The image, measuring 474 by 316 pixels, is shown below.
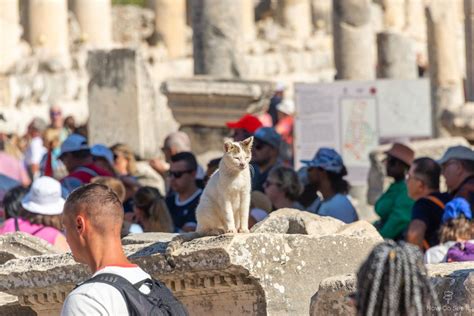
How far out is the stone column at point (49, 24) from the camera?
103 ft

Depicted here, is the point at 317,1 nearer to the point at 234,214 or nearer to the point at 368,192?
the point at 368,192

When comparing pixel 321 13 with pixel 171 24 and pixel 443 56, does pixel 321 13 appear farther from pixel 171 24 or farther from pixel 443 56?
pixel 443 56

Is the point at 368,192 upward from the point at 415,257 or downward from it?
downward

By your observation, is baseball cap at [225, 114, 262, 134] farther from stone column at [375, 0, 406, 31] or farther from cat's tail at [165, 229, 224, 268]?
A: stone column at [375, 0, 406, 31]

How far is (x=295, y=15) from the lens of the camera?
4569cm

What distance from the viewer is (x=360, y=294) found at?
4316mm

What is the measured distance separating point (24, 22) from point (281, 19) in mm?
13285

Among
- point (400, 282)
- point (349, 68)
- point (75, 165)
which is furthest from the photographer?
point (349, 68)

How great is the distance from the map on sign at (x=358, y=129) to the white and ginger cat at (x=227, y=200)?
Answer: 26.6ft

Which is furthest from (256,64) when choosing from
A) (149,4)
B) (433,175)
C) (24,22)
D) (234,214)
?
(234,214)

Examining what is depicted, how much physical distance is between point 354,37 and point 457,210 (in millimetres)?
11146

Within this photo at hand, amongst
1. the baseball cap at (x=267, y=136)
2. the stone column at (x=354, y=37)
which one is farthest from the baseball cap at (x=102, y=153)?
the stone column at (x=354, y=37)

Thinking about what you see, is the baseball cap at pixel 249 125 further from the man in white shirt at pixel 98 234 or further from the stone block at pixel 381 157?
the man in white shirt at pixel 98 234

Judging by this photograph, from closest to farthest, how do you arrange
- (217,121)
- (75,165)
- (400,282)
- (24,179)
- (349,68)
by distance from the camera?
1. (400,282)
2. (75,165)
3. (24,179)
4. (217,121)
5. (349,68)
